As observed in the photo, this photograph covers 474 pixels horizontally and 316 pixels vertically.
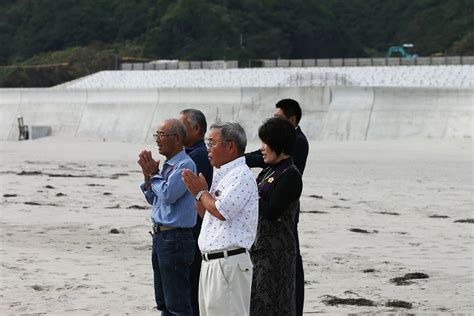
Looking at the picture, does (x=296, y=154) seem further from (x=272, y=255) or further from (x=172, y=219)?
(x=272, y=255)

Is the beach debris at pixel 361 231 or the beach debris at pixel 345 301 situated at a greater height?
the beach debris at pixel 345 301

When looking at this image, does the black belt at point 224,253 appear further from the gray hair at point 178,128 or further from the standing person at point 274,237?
the gray hair at point 178,128

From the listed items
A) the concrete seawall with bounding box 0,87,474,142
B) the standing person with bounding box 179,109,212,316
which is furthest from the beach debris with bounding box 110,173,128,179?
the standing person with bounding box 179,109,212,316

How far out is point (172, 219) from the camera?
6676 mm

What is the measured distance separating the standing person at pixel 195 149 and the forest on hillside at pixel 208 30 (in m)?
68.7

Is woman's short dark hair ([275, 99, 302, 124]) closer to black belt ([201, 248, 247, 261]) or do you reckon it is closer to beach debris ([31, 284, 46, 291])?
black belt ([201, 248, 247, 261])

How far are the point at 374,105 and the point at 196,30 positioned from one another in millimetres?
54601

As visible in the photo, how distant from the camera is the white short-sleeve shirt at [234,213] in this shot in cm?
577

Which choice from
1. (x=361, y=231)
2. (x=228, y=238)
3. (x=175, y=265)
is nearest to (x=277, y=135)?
(x=228, y=238)

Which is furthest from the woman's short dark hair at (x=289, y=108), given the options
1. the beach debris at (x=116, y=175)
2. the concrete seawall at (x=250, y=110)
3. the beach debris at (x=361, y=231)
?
the concrete seawall at (x=250, y=110)

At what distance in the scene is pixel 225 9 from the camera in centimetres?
8581

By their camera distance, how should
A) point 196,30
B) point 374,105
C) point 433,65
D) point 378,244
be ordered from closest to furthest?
1. point 378,244
2. point 374,105
3. point 433,65
4. point 196,30

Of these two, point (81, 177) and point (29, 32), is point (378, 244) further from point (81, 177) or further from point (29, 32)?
point (29, 32)

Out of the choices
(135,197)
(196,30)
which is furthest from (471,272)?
(196,30)
